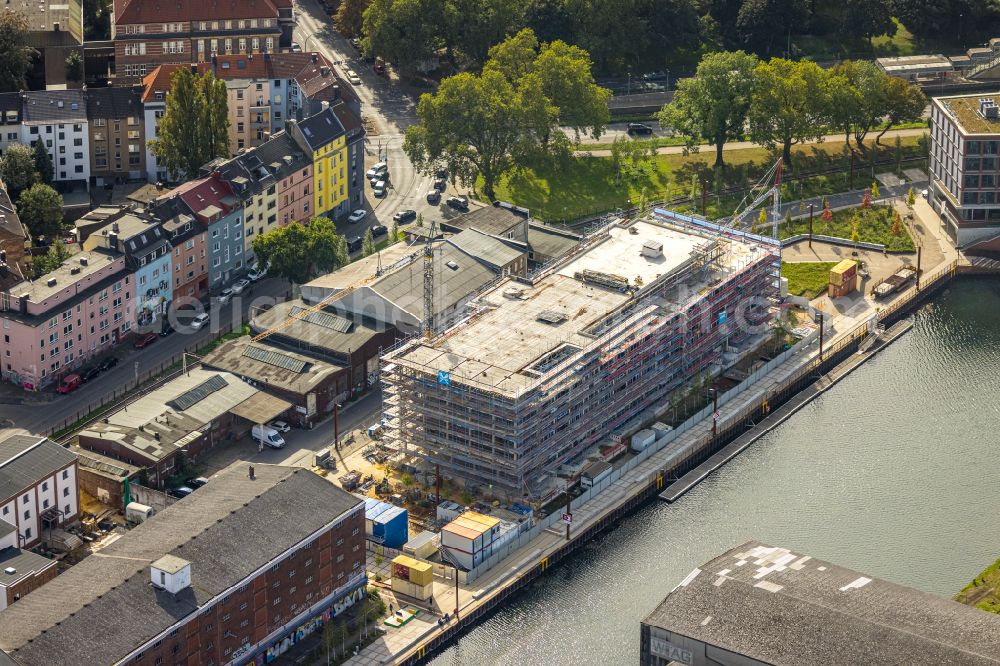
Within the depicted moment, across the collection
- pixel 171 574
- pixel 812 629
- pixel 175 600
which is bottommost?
pixel 812 629

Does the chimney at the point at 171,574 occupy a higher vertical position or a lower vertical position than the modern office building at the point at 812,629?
higher

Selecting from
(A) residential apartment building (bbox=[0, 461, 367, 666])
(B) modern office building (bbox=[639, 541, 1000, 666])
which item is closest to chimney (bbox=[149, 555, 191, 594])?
(A) residential apartment building (bbox=[0, 461, 367, 666])

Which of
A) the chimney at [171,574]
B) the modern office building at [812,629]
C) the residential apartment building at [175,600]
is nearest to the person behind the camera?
the residential apartment building at [175,600]

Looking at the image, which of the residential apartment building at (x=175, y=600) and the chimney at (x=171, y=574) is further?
the chimney at (x=171, y=574)

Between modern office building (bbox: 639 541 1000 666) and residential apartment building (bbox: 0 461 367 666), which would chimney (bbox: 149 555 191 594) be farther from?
modern office building (bbox: 639 541 1000 666)

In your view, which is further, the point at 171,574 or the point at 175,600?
the point at 175,600

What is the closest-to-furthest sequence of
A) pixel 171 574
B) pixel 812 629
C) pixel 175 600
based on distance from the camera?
pixel 171 574
pixel 175 600
pixel 812 629

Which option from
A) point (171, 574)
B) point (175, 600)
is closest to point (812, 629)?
point (175, 600)

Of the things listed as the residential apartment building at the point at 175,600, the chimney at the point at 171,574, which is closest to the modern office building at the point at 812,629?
the residential apartment building at the point at 175,600

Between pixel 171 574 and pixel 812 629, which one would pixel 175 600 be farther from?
pixel 812 629

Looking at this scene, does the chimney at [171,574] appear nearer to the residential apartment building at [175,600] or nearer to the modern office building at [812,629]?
the residential apartment building at [175,600]
